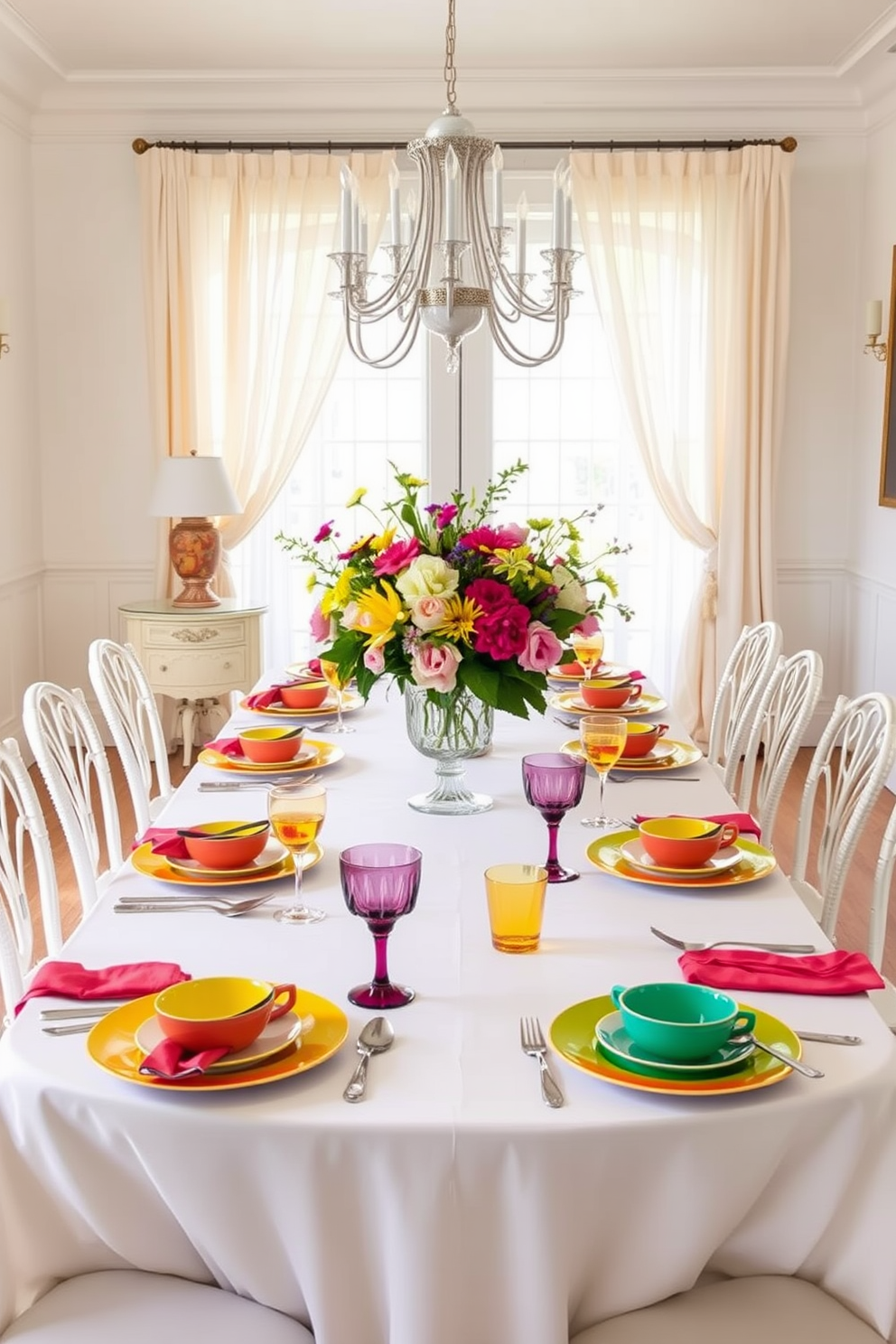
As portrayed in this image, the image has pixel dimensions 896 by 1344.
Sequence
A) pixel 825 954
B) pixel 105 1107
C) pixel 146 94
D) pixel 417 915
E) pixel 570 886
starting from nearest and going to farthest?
pixel 105 1107
pixel 825 954
pixel 417 915
pixel 570 886
pixel 146 94

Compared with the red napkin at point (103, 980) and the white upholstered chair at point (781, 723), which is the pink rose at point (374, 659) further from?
the white upholstered chair at point (781, 723)

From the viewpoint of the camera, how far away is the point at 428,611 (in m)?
2.13

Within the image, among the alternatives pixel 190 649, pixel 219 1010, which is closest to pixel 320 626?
pixel 219 1010

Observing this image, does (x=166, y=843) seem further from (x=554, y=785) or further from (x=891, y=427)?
(x=891, y=427)

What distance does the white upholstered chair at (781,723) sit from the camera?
115 inches

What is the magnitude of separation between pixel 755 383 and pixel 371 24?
2.09m

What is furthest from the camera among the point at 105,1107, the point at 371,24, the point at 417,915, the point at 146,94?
the point at 146,94

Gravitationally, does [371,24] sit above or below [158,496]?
above

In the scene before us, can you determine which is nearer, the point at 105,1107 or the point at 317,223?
the point at 105,1107

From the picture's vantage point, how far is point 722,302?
18.7 feet

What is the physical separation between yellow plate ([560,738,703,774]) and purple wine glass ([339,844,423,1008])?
1.14 meters

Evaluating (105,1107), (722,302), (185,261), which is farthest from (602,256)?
(105,1107)

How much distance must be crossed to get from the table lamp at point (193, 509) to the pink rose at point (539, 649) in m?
3.04

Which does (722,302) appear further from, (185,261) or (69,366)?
(69,366)
